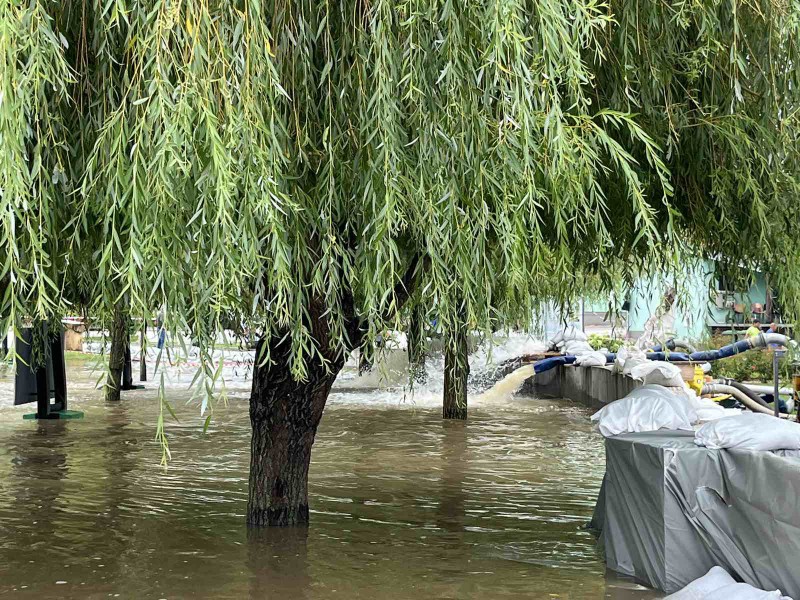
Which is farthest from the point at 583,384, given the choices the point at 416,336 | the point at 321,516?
the point at 416,336

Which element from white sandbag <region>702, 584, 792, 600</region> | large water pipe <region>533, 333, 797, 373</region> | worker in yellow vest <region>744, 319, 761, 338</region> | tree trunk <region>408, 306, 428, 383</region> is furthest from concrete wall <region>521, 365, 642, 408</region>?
white sandbag <region>702, 584, 792, 600</region>

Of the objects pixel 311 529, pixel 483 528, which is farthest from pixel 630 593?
pixel 311 529

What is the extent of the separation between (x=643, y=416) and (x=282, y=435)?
305 centimetres

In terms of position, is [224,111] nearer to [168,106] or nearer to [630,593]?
[168,106]

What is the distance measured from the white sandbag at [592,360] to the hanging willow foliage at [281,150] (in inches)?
667

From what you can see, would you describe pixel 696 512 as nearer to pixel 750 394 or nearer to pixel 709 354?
pixel 750 394

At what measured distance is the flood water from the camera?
7.52 metres

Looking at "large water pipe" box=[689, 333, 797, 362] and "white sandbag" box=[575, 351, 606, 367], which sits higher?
"large water pipe" box=[689, 333, 797, 362]

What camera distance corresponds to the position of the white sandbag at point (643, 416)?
7.92 meters

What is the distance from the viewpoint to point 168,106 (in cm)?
489

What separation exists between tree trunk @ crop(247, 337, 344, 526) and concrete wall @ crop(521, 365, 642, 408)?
11.2m

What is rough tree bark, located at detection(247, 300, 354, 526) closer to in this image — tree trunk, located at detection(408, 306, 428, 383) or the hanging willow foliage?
tree trunk, located at detection(408, 306, 428, 383)

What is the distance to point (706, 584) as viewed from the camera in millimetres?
6234

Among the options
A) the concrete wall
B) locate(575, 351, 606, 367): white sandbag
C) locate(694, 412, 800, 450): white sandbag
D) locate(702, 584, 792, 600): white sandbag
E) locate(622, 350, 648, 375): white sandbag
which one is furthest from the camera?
locate(575, 351, 606, 367): white sandbag
